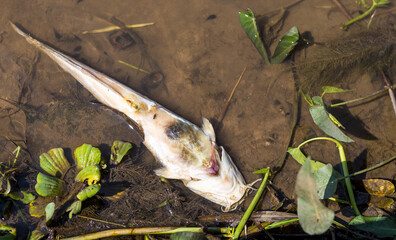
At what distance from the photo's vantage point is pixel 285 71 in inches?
143

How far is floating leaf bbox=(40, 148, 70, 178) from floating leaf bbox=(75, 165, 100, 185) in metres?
0.25

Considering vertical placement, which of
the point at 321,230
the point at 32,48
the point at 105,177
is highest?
the point at 32,48

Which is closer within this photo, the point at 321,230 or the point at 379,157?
the point at 321,230

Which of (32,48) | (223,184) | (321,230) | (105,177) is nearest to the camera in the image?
(321,230)

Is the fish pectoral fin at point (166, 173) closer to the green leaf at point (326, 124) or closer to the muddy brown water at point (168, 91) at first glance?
the muddy brown water at point (168, 91)

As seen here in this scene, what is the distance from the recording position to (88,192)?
2.89m

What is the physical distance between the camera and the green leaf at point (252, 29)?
350cm

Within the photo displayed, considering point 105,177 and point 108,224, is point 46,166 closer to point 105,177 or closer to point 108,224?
point 105,177

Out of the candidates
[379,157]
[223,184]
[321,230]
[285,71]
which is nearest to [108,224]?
[223,184]

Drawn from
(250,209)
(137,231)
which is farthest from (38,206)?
(250,209)

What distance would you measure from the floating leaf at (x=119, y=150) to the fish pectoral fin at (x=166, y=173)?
0.37m

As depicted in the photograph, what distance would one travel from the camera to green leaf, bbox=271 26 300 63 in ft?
11.3

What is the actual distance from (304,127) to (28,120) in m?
3.01

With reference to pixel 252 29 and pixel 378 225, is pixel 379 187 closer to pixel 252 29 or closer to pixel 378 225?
pixel 378 225
